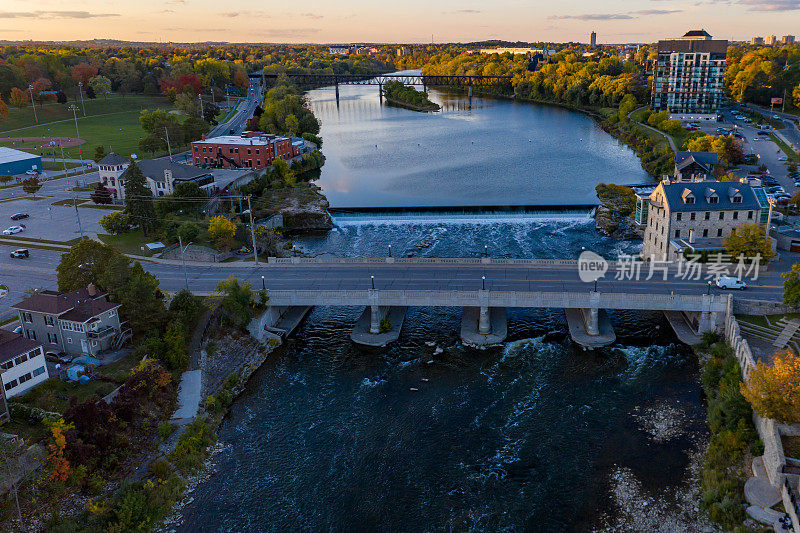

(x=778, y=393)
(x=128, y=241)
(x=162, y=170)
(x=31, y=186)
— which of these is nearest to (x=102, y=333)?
(x=128, y=241)

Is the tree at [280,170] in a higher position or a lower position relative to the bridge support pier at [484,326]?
higher

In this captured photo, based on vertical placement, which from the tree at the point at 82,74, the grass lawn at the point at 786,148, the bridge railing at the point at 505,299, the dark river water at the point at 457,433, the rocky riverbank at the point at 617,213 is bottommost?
the dark river water at the point at 457,433

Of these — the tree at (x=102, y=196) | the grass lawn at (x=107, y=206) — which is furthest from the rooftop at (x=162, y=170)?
the grass lawn at (x=107, y=206)

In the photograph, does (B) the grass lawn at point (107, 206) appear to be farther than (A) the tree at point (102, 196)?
No

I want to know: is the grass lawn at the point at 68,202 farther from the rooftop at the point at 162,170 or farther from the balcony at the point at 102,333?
the balcony at the point at 102,333

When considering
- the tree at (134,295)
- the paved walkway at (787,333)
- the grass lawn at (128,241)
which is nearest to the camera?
the paved walkway at (787,333)

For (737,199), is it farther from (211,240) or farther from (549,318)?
(211,240)
